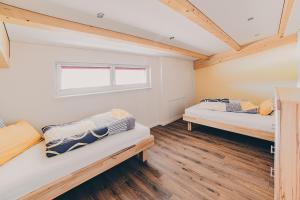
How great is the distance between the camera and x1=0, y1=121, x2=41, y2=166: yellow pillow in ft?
4.87

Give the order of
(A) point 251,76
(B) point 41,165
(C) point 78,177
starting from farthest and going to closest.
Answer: (A) point 251,76
(C) point 78,177
(B) point 41,165

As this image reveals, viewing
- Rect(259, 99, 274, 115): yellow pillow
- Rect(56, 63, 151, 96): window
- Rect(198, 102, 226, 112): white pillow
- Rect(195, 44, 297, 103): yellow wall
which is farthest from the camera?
Rect(195, 44, 297, 103): yellow wall

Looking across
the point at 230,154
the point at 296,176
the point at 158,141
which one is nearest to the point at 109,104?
the point at 158,141

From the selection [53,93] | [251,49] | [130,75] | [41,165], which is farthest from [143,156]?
[251,49]

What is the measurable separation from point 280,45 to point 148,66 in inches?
127

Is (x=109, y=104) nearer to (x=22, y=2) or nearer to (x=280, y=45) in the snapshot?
(x=22, y=2)

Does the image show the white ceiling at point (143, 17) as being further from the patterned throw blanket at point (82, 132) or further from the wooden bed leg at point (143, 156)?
the wooden bed leg at point (143, 156)

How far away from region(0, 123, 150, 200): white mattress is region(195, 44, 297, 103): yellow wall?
3.87m

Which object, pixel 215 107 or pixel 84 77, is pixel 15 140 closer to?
pixel 84 77

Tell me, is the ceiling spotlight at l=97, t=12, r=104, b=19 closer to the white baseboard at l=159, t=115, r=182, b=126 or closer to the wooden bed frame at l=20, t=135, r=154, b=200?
the wooden bed frame at l=20, t=135, r=154, b=200

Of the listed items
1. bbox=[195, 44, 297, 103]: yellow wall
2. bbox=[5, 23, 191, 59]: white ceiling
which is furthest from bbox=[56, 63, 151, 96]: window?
bbox=[195, 44, 297, 103]: yellow wall

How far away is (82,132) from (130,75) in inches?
79.0

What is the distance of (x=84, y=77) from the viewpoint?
280cm

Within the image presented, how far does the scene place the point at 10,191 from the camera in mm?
1220
